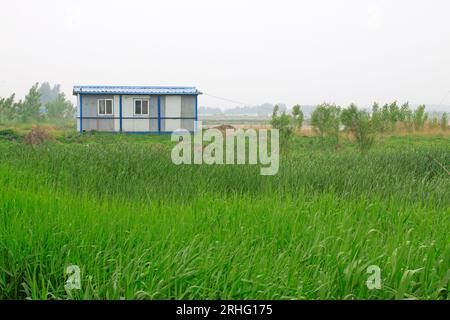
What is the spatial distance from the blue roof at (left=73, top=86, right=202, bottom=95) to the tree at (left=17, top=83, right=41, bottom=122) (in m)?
6.87

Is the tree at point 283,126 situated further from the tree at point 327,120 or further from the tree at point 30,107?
the tree at point 30,107

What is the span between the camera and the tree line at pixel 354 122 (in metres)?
12.8

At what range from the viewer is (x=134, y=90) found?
20.3 meters

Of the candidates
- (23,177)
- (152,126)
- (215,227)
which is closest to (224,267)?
(215,227)

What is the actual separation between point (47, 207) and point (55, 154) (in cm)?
422

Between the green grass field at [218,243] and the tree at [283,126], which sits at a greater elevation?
the tree at [283,126]

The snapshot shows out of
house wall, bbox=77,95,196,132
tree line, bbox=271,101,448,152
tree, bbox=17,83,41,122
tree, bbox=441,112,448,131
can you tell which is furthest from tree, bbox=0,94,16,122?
tree, bbox=441,112,448,131

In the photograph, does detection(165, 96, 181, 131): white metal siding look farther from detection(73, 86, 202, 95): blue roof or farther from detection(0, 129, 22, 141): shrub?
detection(0, 129, 22, 141): shrub

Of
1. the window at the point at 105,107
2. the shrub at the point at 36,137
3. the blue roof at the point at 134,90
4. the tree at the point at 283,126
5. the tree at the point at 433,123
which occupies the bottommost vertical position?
Answer: the shrub at the point at 36,137

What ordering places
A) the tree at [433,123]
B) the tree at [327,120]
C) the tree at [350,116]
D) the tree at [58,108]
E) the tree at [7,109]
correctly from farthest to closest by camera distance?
1. the tree at [58,108]
2. the tree at [7,109]
3. the tree at [433,123]
4. the tree at [327,120]
5. the tree at [350,116]

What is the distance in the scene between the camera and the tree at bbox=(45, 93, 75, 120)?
30.5m

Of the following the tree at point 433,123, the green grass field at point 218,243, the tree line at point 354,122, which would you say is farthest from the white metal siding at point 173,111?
the green grass field at point 218,243

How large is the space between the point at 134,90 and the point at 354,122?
10753mm

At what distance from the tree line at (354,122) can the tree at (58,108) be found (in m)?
18.5
